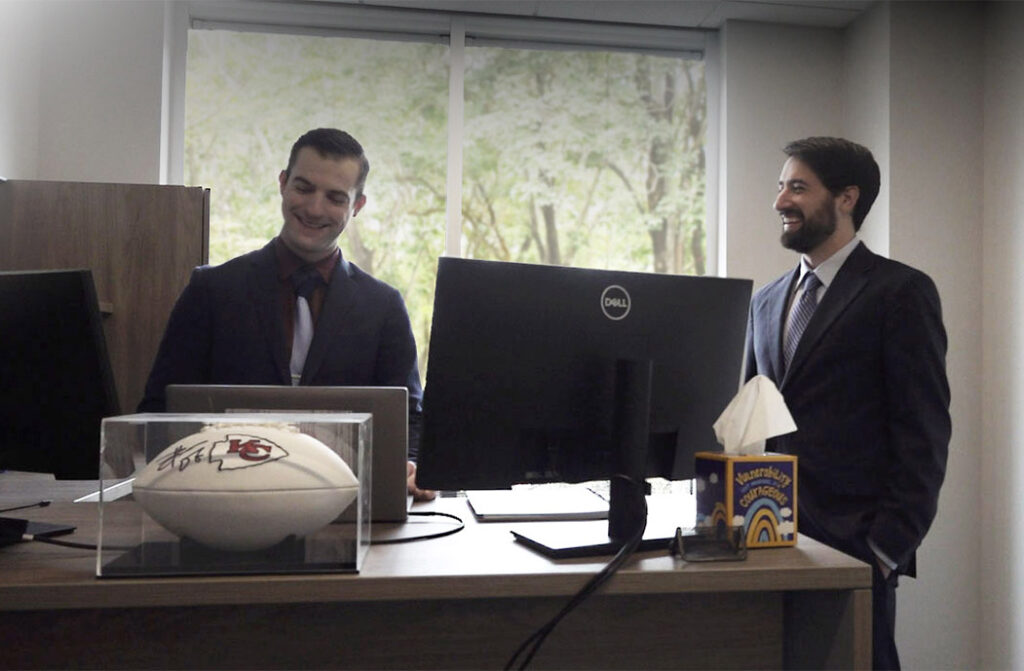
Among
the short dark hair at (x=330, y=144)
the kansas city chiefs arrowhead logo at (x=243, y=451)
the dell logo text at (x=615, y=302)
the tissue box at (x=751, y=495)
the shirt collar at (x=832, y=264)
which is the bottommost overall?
the tissue box at (x=751, y=495)

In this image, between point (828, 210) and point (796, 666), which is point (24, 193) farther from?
point (796, 666)

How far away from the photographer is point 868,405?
6.73ft

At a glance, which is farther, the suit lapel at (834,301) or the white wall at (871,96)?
the white wall at (871,96)

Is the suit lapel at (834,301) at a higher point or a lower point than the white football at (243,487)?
higher

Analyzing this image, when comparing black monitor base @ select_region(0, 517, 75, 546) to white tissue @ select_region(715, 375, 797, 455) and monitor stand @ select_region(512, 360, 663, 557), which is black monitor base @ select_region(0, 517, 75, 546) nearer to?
monitor stand @ select_region(512, 360, 663, 557)

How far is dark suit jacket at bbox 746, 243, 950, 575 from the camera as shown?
1911 millimetres

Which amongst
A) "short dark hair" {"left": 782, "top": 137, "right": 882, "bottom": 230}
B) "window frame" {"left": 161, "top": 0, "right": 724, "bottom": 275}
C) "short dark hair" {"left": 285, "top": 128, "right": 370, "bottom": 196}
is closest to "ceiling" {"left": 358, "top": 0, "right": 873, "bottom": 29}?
"window frame" {"left": 161, "top": 0, "right": 724, "bottom": 275}

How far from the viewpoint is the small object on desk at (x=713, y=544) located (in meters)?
1.08

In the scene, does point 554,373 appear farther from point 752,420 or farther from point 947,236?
point 947,236

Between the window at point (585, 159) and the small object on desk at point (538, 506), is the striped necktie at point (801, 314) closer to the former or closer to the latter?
the small object on desk at point (538, 506)

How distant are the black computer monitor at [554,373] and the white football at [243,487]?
7.2 inches

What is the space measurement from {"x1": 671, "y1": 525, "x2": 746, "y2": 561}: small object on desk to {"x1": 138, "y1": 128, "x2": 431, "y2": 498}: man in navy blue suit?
1082mm

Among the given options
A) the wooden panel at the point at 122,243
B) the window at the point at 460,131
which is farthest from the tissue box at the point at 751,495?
the window at the point at 460,131

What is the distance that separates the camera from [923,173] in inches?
128
